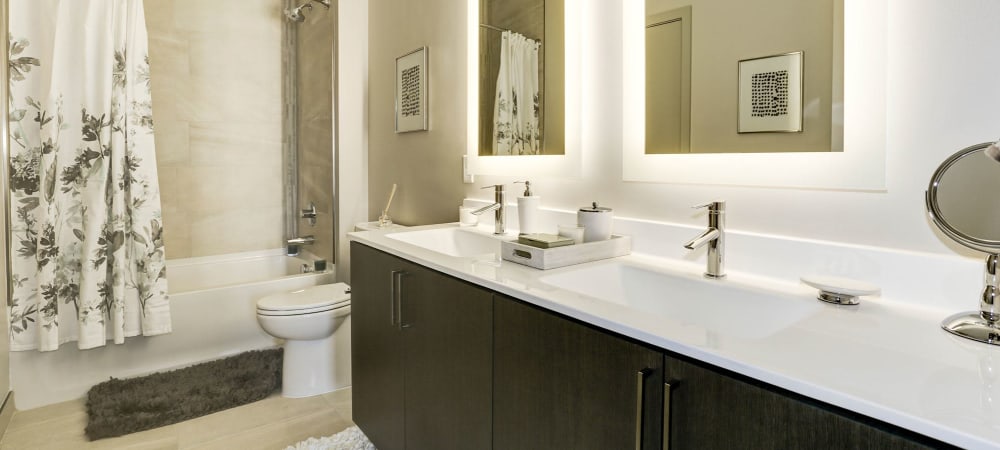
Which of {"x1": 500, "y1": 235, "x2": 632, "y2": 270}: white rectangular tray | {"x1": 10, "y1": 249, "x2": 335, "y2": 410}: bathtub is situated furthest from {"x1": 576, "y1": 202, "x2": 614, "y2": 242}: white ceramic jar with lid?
{"x1": 10, "y1": 249, "x2": 335, "y2": 410}: bathtub

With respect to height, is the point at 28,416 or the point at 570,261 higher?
the point at 570,261

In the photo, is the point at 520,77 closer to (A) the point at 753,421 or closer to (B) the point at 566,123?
(B) the point at 566,123

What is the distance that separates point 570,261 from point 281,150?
278 centimetres

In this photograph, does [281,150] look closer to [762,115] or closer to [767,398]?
[762,115]

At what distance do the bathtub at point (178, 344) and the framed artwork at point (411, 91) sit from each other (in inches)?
37.9

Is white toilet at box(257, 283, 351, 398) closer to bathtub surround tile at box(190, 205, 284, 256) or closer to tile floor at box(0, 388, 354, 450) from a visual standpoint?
tile floor at box(0, 388, 354, 450)

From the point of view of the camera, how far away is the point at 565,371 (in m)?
0.91

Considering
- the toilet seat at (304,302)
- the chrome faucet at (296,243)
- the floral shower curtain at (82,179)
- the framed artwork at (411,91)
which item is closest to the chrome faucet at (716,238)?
the framed artwork at (411,91)

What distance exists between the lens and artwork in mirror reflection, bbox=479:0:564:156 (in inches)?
66.8

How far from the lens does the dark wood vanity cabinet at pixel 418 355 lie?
114 centimetres

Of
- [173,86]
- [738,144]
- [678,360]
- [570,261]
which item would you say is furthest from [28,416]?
[738,144]

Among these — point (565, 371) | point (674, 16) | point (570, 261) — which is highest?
point (674, 16)

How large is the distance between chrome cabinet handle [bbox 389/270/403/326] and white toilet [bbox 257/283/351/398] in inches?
36.9

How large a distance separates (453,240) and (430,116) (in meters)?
0.73
